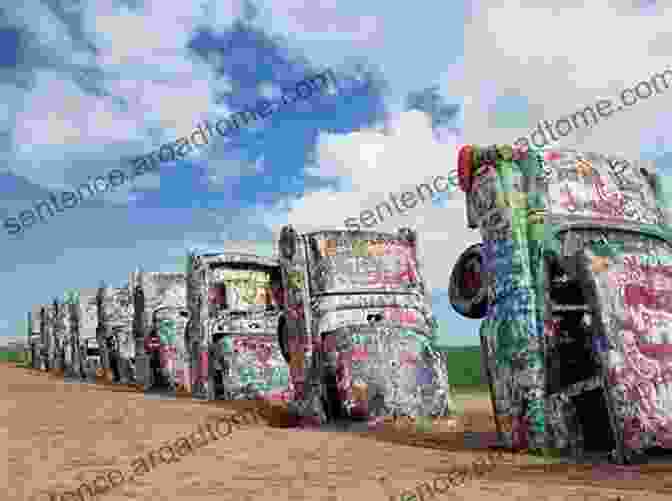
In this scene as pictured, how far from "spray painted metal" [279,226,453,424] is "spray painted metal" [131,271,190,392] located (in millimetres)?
8212

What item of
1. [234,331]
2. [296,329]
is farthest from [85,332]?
[296,329]

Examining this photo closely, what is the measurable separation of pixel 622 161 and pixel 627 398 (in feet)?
10.4

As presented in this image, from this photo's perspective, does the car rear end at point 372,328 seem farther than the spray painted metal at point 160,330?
No

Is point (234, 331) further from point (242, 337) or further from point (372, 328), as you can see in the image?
point (372, 328)

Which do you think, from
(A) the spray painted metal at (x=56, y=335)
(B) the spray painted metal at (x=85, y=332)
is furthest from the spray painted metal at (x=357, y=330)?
(A) the spray painted metal at (x=56, y=335)

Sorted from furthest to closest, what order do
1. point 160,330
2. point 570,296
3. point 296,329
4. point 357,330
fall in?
point 160,330, point 296,329, point 357,330, point 570,296

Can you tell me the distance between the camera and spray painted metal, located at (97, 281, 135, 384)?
24453mm

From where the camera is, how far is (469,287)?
300 inches

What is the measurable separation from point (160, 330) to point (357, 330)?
10.3 meters

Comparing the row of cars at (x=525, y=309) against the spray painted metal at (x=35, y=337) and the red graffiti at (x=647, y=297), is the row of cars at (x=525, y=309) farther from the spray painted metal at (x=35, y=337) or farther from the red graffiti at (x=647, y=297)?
the spray painted metal at (x=35, y=337)

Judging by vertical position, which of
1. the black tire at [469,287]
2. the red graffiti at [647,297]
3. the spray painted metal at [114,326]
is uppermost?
the spray painted metal at [114,326]

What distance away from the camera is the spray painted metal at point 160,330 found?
19109 millimetres

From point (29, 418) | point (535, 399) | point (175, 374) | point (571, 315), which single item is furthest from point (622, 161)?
point (175, 374)

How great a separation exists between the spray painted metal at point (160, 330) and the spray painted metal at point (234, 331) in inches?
118
